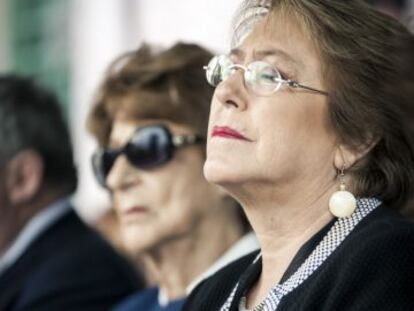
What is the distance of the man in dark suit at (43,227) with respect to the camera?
476 centimetres

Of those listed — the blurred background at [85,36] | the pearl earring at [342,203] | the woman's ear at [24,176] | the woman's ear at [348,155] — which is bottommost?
the blurred background at [85,36]

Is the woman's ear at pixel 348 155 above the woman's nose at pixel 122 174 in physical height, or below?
above

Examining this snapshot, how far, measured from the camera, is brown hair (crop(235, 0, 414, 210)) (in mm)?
3100

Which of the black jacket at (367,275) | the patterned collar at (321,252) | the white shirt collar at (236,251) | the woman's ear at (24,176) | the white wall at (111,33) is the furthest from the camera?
the white wall at (111,33)

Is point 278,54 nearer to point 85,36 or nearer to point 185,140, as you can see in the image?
point 185,140

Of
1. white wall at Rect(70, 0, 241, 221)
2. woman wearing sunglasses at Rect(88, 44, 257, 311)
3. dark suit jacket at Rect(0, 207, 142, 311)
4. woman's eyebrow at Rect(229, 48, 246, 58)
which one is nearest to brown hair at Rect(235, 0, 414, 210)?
woman's eyebrow at Rect(229, 48, 246, 58)

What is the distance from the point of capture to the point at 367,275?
108 inches

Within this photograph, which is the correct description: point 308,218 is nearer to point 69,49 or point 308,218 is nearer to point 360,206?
point 360,206

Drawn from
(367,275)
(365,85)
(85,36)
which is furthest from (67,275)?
(85,36)

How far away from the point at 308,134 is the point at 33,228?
94.5 inches

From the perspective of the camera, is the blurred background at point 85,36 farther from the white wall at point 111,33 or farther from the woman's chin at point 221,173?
the woman's chin at point 221,173

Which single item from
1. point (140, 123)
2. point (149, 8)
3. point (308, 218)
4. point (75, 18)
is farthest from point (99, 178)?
point (75, 18)

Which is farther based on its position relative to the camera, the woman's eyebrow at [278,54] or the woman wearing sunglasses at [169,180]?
the woman wearing sunglasses at [169,180]

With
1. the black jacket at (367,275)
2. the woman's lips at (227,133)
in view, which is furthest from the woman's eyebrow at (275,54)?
the black jacket at (367,275)
